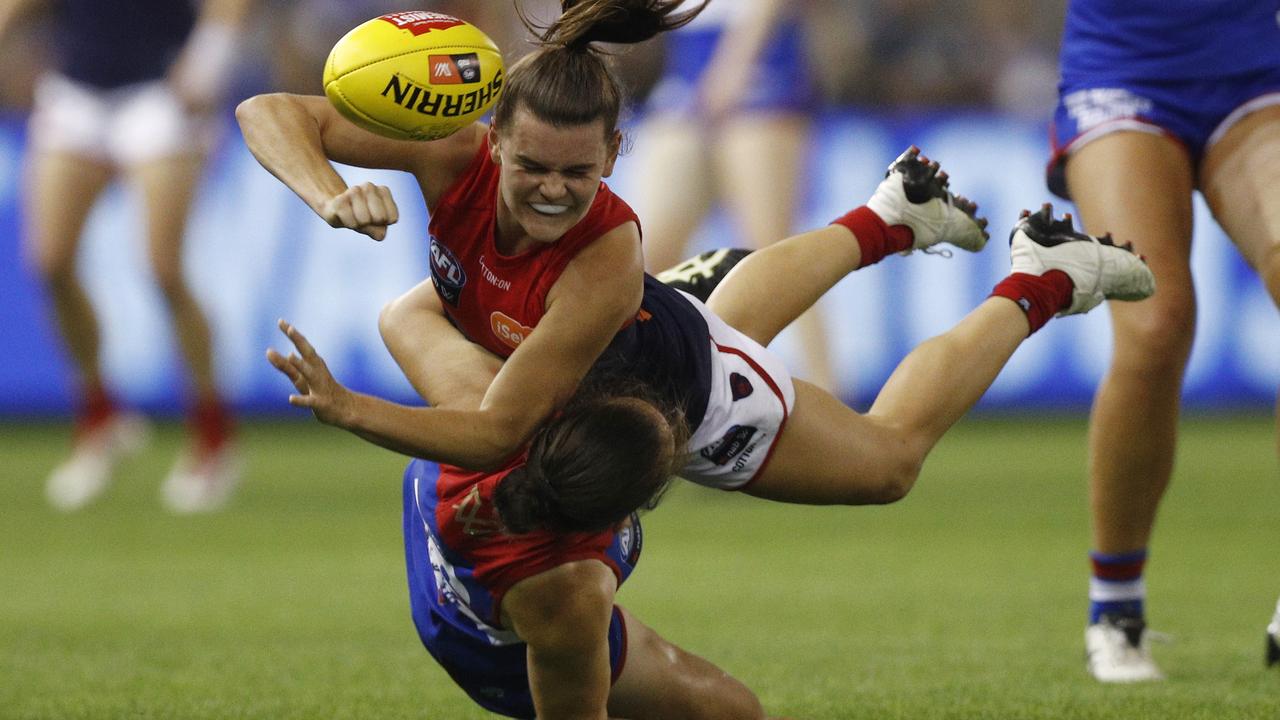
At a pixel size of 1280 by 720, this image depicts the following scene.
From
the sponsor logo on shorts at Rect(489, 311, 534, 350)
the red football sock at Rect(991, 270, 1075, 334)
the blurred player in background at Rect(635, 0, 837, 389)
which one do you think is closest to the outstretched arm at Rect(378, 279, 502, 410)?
the sponsor logo on shorts at Rect(489, 311, 534, 350)

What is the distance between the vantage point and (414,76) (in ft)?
11.1

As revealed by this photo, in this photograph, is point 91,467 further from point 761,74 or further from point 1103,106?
point 1103,106

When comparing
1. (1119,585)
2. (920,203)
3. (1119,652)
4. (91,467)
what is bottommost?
(91,467)

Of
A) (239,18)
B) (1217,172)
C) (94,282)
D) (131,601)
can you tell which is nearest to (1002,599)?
(1217,172)

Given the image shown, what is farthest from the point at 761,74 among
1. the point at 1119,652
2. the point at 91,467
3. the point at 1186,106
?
the point at 1119,652

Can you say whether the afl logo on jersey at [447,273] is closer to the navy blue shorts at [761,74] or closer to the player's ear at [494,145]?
the player's ear at [494,145]

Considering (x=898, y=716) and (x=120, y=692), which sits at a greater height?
(x=898, y=716)

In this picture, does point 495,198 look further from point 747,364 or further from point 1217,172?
point 1217,172

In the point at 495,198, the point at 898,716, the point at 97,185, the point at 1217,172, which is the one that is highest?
the point at 1217,172

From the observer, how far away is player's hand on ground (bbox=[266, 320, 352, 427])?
2879 mm

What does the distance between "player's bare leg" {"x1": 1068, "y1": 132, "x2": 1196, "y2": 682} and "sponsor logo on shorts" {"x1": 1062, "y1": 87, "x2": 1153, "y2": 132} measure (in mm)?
60

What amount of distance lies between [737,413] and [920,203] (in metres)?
0.95

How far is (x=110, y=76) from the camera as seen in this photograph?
810 centimetres

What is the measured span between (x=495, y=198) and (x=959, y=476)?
5.54 metres
